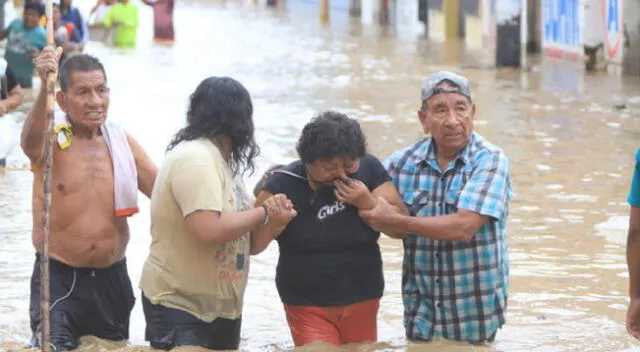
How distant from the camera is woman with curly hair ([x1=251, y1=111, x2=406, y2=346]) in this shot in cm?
569

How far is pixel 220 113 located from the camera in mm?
5668

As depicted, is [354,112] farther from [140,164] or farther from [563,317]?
[140,164]

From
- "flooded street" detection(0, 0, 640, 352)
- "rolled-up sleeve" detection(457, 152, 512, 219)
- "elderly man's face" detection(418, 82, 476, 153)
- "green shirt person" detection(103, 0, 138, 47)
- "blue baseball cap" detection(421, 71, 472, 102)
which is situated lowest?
"flooded street" detection(0, 0, 640, 352)

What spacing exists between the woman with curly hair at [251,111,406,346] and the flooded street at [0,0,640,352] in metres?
0.16

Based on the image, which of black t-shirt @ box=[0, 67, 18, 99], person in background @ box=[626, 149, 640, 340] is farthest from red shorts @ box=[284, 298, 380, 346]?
black t-shirt @ box=[0, 67, 18, 99]

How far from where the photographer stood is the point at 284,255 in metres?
5.92

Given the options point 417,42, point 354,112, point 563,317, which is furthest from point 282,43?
point 563,317

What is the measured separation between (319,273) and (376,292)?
0.27 m

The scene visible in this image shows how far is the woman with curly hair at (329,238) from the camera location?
18.7 feet

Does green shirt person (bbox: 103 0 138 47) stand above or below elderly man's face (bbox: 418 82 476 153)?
above

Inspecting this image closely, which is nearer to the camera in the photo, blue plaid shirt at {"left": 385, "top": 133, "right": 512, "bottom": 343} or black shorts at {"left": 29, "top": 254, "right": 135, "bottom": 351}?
blue plaid shirt at {"left": 385, "top": 133, "right": 512, "bottom": 343}

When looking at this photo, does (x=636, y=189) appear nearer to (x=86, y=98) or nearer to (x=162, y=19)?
(x=86, y=98)

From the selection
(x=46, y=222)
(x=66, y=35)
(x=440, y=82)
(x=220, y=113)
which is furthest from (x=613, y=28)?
(x=46, y=222)

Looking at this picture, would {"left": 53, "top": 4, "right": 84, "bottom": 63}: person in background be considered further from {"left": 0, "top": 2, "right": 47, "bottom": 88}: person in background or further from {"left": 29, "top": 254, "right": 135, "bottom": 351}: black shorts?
{"left": 29, "top": 254, "right": 135, "bottom": 351}: black shorts
